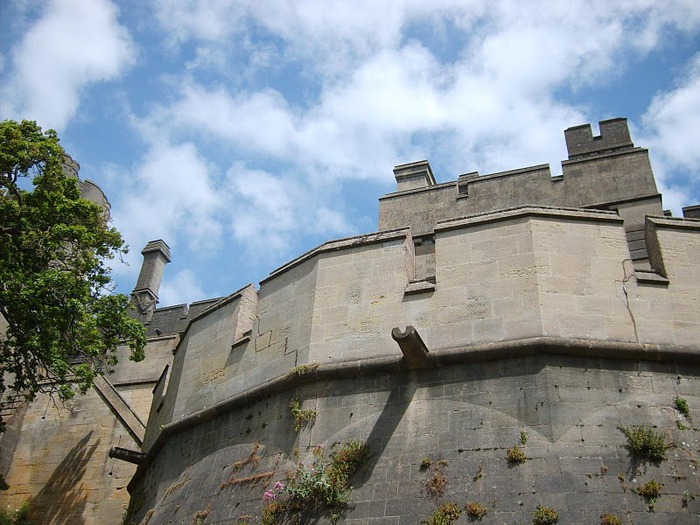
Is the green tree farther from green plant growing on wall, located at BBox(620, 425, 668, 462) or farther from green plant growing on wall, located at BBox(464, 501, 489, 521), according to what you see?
green plant growing on wall, located at BBox(620, 425, 668, 462)

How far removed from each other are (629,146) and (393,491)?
30.6 feet

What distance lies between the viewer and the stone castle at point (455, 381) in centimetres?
688

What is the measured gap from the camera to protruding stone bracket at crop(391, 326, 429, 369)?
7.48 meters

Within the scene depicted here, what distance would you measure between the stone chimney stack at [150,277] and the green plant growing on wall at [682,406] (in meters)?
14.7

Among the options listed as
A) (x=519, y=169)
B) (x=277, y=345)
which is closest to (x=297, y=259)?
(x=277, y=345)

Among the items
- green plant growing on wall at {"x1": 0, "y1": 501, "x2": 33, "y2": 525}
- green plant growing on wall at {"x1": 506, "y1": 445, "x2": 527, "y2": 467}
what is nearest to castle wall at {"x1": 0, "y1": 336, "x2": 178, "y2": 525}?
green plant growing on wall at {"x1": 0, "y1": 501, "x2": 33, "y2": 525}

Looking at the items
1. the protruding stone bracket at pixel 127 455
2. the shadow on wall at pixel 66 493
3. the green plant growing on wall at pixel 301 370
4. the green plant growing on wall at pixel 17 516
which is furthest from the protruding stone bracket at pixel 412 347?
the green plant growing on wall at pixel 17 516

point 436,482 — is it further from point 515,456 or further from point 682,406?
point 682,406

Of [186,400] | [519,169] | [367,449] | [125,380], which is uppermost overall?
[519,169]

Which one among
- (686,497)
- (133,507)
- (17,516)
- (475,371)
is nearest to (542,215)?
(475,371)

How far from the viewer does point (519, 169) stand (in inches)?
554

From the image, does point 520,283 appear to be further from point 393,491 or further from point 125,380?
point 125,380

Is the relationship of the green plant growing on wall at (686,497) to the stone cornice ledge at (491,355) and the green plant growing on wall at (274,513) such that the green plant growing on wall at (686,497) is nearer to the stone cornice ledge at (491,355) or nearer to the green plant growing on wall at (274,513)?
the stone cornice ledge at (491,355)

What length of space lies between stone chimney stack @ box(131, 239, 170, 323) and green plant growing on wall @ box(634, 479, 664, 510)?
1490cm
